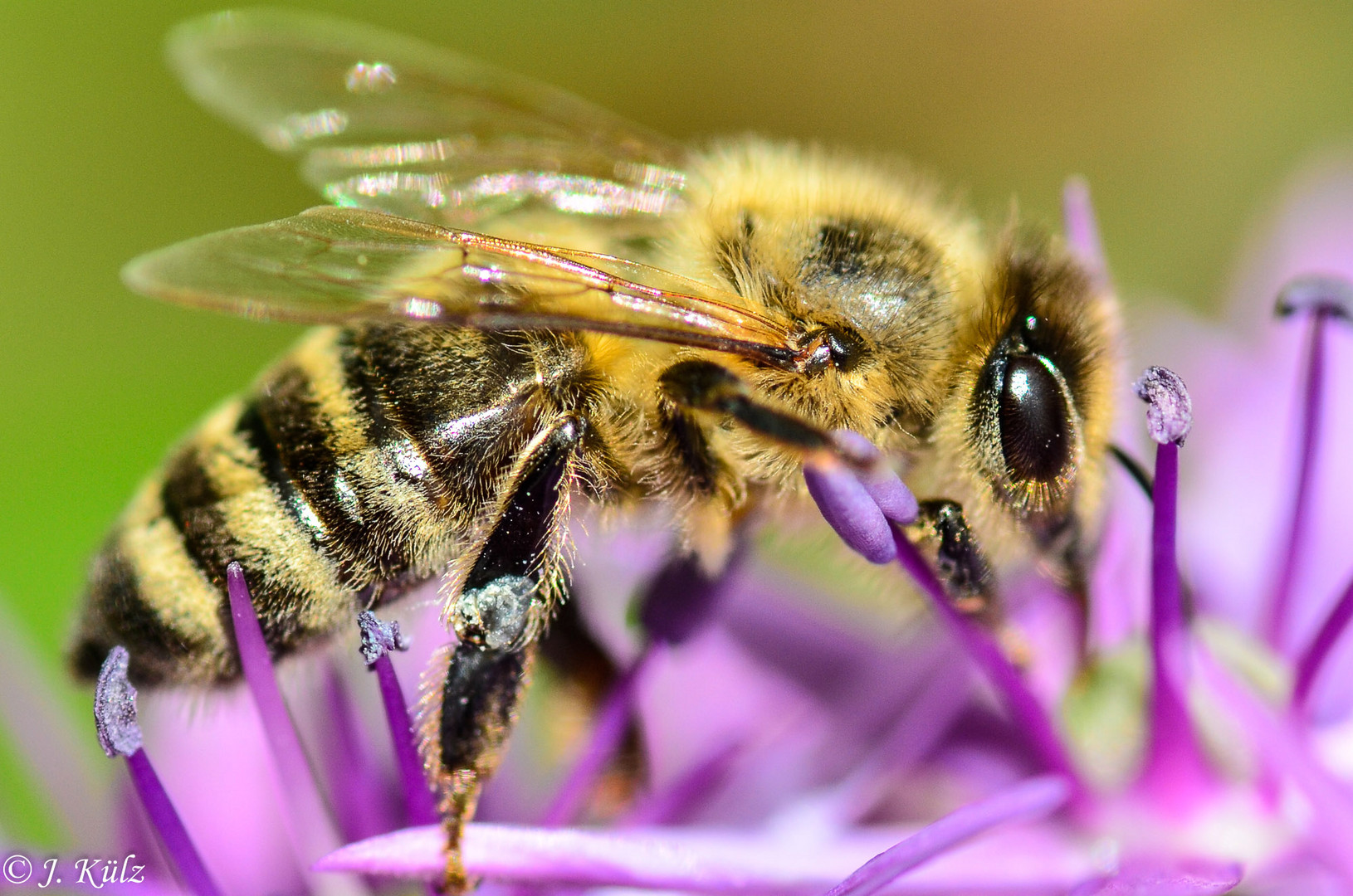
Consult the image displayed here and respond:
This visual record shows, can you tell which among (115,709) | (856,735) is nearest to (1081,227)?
(856,735)

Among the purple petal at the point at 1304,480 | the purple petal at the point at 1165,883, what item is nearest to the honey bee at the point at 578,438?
the purple petal at the point at 1165,883

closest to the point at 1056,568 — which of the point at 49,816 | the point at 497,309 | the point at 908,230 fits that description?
the point at 908,230

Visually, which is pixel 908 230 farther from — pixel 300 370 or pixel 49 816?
pixel 49 816

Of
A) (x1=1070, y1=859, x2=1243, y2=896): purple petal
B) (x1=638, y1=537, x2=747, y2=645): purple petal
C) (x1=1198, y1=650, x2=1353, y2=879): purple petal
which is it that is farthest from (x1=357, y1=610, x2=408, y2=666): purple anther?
(x1=1198, y1=650, x2=1353, y2=879): purple petal

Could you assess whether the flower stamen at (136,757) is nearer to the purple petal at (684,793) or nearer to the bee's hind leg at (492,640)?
the bee's hind leg at (492,640)

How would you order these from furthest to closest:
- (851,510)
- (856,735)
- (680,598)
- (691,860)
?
(856,735)
(680,598)
(691,860)
(851,510)

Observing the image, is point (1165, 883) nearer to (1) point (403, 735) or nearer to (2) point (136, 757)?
(1) point (403, 735)
